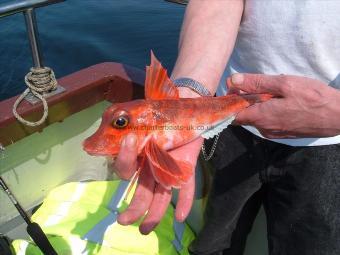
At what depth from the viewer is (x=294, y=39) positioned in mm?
1675

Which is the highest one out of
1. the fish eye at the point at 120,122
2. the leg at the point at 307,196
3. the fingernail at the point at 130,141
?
the fish eye at the point at 120,122

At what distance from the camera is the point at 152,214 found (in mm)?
1575

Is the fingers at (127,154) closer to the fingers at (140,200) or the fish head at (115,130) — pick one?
the fish head at (115,130)

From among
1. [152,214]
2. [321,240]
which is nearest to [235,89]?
[152,214]

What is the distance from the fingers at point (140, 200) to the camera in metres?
1.52

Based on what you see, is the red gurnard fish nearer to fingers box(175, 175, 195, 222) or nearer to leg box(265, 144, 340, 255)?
fingers box(175, 175, 195, 222)

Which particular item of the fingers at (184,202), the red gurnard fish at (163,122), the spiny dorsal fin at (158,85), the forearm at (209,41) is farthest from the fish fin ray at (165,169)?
the forearm at (209,41)

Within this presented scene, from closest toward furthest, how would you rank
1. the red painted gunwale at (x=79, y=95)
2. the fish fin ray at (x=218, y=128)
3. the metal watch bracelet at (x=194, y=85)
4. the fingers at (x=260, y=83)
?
the fingers at (x=260, y=83), the fish fin ray at (x=218, y=128), the metal watch bracelet at (x=194, y=85), the red painted gunwale at (x=79, y=95)

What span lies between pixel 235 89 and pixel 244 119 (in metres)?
0.15

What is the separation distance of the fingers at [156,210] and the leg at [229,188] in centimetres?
58

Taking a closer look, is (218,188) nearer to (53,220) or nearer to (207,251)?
(207,251)

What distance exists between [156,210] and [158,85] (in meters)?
0.54

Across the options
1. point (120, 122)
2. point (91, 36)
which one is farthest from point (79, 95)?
point (91, 36)

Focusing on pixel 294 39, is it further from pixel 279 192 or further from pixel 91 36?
pixel 91 36
